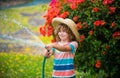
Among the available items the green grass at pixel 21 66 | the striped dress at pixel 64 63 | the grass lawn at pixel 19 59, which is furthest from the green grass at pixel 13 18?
the striped dress at pixel 64 63

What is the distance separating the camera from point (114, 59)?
18.8 ft

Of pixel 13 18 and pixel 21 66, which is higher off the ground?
pixel 13 18

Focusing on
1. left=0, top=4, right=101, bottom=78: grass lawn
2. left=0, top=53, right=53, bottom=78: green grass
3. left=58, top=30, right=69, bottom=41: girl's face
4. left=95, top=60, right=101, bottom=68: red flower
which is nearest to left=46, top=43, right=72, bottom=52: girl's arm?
left=58, top=30, right=69, bottom=41: girl's face

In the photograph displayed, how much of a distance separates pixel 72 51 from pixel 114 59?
1.29 m

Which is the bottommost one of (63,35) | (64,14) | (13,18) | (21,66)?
(21,66)

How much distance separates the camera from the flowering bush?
547 centimetres

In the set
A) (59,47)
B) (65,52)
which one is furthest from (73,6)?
(59,47)

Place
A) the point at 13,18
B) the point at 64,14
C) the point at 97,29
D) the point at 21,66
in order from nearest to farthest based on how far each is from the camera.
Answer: the point at 97,29
the point at 64,14
the point at 21,66
the point at 13,18

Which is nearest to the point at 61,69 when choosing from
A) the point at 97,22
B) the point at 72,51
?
the point at 72,51

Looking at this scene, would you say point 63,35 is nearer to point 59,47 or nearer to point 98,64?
point 59,47

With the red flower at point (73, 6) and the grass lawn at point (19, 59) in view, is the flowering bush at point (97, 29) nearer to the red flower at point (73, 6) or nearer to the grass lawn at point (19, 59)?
the red flower at point (73, 6)

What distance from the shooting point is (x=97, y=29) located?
5.52m

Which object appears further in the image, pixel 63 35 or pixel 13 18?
pixel 13 18

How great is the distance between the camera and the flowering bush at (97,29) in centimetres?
547
